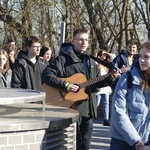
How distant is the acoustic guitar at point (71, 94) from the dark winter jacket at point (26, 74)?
0.51 meters

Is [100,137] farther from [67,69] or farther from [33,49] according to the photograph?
[67,69]

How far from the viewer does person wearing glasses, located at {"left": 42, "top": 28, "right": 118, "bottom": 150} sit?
6289 millimetres

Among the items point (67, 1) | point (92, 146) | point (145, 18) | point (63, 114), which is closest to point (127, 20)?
point (145, 18)

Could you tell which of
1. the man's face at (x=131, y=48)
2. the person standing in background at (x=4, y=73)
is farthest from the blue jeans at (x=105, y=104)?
the person standing in background at (x=4, y=73)

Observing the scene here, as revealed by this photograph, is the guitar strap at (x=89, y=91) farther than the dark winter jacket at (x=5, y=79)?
No

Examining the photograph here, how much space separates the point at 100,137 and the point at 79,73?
11.5 feet

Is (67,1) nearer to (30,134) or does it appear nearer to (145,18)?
(145,18)

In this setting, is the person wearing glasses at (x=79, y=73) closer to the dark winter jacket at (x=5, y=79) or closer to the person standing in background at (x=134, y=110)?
the dark winter jacket at (x=5, y=79)

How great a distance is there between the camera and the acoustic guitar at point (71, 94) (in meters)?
6.38

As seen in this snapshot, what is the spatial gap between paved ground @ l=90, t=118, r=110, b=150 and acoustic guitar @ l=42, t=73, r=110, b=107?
2072 millimetres

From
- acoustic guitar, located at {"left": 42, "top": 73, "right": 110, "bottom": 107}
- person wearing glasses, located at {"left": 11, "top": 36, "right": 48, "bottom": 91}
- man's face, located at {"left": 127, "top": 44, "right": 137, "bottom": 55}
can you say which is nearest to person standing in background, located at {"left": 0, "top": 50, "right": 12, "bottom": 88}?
person wearing glasses, located at {"left": 11, "top": 36, "right": 48, "bottom": 91}

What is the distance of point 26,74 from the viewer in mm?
7156

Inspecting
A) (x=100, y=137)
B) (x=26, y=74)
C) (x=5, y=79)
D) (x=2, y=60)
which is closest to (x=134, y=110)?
(x=26, y=74)

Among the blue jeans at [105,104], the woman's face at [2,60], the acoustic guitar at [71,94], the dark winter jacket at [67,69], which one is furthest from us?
the blue jeans at [105,104]
